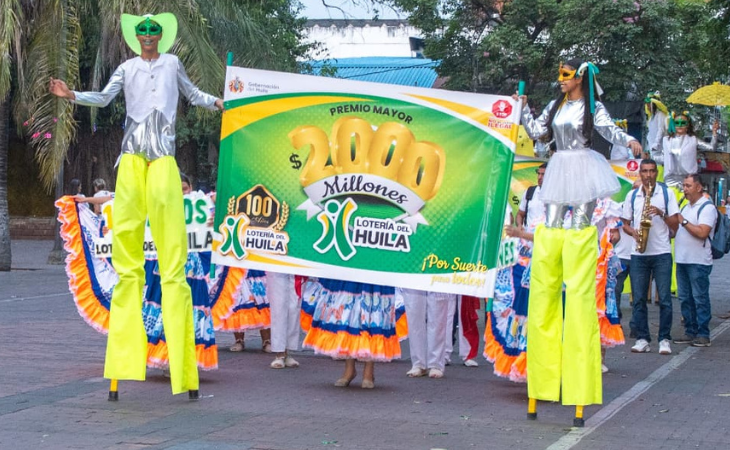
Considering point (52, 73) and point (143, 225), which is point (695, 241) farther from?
point (52, 73)

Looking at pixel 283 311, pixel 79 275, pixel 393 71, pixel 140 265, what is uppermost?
pixel 393 71

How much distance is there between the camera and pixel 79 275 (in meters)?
9.45

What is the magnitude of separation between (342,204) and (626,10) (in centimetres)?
2220

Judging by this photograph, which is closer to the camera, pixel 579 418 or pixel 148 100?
pixel 579 418

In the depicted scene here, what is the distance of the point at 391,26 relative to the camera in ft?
166

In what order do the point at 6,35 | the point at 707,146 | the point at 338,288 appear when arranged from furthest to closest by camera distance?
the point at 6,35
the point at 707,146
the point at 338,288

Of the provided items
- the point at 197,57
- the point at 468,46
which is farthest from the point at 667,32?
the point at 197,57

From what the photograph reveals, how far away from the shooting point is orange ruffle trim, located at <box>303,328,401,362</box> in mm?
8406

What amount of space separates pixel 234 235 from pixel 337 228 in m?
0.80

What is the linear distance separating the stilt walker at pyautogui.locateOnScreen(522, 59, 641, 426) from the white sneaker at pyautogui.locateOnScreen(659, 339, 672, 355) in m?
4.27

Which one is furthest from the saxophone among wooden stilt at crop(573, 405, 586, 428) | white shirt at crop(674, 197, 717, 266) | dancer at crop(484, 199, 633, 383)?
wooden stilt at crop(573, 405, 586, 428)

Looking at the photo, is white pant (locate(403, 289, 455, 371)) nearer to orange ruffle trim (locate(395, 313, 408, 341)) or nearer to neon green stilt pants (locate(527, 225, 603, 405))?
orange ruffle trim (locate(395, 313, 408, 341))

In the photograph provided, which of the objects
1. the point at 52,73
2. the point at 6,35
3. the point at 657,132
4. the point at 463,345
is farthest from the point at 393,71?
the point at 463,345

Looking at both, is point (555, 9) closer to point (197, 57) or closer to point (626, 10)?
point (626, 10)
